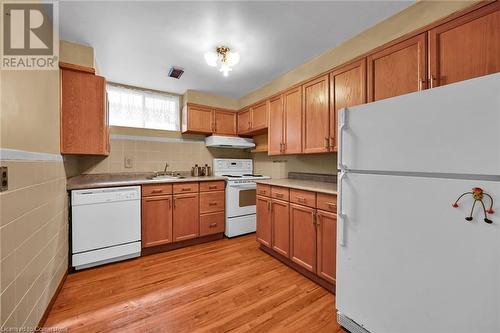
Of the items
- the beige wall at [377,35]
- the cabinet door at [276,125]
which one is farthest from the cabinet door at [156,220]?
the beige wall at [377,35]

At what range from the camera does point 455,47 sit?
1324mm

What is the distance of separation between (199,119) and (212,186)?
1.17m

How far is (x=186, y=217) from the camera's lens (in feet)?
9.11

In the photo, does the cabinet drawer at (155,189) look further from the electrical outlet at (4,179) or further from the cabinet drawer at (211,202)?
the electrical outlet at (4,179)

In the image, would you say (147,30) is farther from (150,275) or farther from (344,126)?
(150,275)

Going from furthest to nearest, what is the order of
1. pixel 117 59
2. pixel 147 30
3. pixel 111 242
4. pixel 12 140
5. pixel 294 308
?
pixel 117 59
pixel 111 242
pixel 147 30
pixel 294 308
pixel 12 140

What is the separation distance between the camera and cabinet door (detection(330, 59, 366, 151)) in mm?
1827

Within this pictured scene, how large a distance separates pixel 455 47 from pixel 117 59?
10.3 feet

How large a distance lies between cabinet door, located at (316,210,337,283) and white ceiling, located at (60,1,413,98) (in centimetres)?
170

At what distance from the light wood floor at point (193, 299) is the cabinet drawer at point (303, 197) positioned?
0.75 meters

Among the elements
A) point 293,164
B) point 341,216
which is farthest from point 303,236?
point 293,164

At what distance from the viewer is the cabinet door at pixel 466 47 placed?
3.90 feet

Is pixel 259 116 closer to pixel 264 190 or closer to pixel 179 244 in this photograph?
pixel 264 190

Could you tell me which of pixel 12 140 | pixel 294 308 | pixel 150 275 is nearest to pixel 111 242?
pixel 150 275
